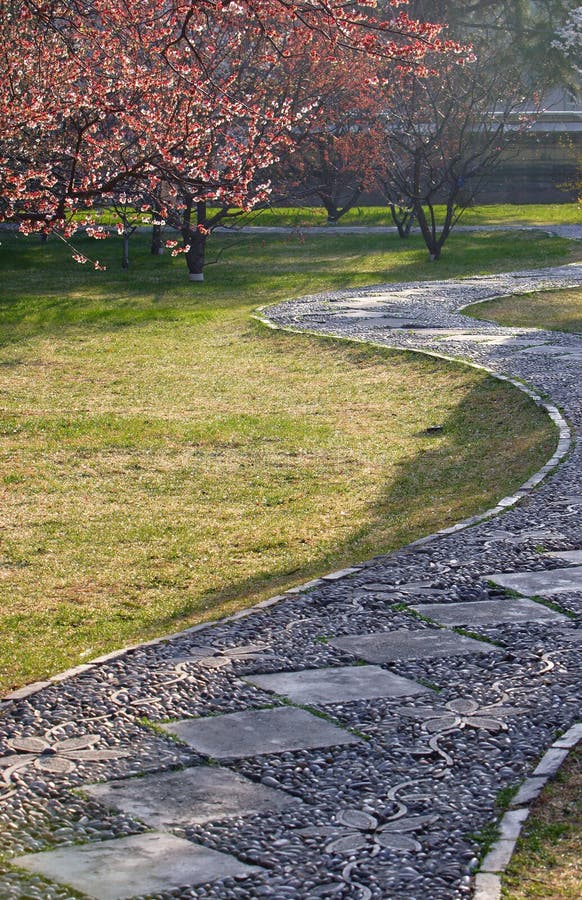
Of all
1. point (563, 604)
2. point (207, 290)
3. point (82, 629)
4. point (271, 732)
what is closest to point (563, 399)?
point (563, 604)

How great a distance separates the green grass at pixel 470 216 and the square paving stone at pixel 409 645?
24190 mm

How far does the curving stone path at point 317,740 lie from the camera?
9.73 ft

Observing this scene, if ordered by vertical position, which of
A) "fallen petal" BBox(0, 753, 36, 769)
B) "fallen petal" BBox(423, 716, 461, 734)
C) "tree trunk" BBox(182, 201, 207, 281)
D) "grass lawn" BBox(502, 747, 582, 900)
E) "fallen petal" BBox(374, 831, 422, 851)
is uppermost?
"tree trunk" BBox(182, 201, 207, 281)

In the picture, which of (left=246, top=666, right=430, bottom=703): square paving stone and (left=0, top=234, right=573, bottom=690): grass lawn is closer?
(left=246, top=666, right=430, bottom=703): square paving stone

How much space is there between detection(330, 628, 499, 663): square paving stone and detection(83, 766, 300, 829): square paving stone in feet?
3.69

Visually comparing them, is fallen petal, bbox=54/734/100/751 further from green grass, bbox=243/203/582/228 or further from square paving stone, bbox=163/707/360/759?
green grass, bbox=243/203/582/228

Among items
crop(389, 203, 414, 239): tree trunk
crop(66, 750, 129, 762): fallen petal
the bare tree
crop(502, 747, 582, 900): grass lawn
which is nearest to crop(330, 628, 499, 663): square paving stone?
crop(502, 747, 582, 900): grass lawn

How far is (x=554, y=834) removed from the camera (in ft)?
10.3

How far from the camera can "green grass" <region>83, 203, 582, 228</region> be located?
29219 millimetres

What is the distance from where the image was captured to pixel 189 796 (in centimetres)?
334

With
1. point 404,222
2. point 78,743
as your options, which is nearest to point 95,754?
point 78,743

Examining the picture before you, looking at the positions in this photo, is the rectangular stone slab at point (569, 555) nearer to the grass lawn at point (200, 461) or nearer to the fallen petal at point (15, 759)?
the grass lawn at point (200, 461)

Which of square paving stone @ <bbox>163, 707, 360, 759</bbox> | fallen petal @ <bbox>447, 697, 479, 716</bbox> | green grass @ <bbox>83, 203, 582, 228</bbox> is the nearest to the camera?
square paving stone @ <bbox>163, 707, 360, 759</bbox>

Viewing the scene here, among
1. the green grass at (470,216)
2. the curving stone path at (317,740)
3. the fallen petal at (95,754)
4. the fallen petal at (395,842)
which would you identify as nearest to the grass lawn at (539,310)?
the curving stone path at (317,740)
